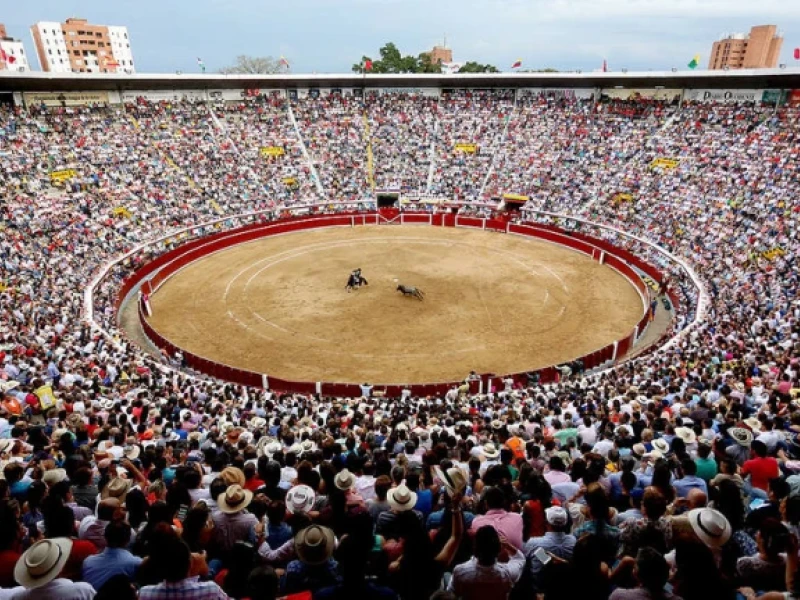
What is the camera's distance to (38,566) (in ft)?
16.7

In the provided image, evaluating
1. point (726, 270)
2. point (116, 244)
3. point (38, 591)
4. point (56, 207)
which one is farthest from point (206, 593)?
point (56, 207)

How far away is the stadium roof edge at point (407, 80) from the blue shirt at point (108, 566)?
51.6m

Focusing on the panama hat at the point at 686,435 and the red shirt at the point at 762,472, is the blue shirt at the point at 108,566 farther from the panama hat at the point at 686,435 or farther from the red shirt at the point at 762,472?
the panama hat at the point at 686,435

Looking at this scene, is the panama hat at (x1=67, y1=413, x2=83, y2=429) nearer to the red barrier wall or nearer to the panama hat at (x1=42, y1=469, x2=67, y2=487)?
the panama hat at (x1=42, y1=469, x2=67, y2=487)

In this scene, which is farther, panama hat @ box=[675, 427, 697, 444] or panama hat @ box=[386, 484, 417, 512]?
panama hat @ box=[675, 427, 697, 444]

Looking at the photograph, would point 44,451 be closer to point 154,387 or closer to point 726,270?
point 154,387

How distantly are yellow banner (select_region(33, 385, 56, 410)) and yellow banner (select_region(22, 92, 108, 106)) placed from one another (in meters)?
42.6

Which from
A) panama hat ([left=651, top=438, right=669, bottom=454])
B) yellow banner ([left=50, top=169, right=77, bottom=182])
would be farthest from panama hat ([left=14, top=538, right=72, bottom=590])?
yellow banner ([left=50, top=169, right=77, bottom=182])

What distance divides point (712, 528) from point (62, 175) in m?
49.2

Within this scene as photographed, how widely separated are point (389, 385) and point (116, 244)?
2657 cm

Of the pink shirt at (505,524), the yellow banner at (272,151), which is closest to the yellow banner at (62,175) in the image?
→ the yellow banner at (272,151)

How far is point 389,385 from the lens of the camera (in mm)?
23203

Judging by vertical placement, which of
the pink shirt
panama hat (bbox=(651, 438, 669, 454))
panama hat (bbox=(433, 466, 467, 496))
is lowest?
panama hat (bbox=(651, 438, 669, 454))

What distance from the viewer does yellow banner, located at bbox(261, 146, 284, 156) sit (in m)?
56.3
